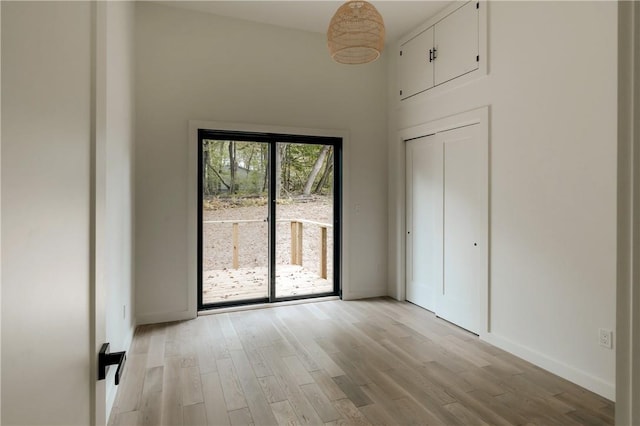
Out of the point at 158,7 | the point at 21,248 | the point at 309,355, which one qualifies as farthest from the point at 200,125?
the point at 21,248

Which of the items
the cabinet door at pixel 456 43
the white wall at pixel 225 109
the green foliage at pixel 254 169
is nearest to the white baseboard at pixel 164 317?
the white wall at pixel 225 109

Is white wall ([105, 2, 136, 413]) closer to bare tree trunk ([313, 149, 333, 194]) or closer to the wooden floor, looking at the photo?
the wooden floor

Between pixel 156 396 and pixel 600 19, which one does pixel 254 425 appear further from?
pixel 600 19

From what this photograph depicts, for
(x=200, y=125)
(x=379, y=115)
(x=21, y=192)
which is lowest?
(x=21, y=192)

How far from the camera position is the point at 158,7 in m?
3.79

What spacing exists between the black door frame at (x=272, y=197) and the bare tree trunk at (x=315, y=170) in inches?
4.5

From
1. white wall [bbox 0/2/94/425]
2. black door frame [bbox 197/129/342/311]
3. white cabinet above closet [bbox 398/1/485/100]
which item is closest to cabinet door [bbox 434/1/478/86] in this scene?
white cabinet above closet [bbox 398/1/485/100]

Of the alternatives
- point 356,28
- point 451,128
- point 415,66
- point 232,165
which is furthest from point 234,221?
point 415,66

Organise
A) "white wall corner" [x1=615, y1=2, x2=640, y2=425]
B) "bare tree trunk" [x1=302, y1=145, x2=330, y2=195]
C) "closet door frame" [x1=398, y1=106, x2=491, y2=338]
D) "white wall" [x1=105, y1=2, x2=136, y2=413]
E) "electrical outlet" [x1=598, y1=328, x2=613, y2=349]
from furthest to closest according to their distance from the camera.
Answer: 1. "bare tree trunk" [x1=302, y1=145, x2=330, y2=195]
2. "closet door frame" [x1=398, y1=106, x2=491, y2=338]
3. "electrical outlet" [x1=598, y1=328, x2=613, y2=349]
4. "white wall" [x1=105, y1=2, x2=136, y2=413]
5. "white wall corner" [x1=615, y1=2, x2=640, y2=425]

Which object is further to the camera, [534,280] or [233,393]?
[534,280]

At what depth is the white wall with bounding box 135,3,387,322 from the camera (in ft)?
12.3

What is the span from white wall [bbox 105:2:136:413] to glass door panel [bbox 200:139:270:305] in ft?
2.67

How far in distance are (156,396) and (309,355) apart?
1.17 m

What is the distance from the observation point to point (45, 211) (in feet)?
1.51
